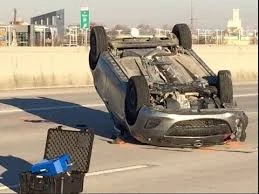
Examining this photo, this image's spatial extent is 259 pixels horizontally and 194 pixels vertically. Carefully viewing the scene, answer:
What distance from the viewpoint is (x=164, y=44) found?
13398mm

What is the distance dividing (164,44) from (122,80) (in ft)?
5.38

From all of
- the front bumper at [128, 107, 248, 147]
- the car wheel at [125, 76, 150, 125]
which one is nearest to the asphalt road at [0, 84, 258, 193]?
the front bumper at [128, 107, 248, 147]

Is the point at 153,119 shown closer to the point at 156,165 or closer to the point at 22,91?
the point at 156,165

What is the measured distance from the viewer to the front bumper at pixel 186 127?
36.8ft

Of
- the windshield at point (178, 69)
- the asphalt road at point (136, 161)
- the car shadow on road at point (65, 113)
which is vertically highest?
the windshield at point (178, 69)

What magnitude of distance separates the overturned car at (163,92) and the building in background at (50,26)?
2626 cm

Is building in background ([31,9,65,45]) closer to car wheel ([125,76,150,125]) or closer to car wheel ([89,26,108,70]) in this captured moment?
car wheel ([89,26,108,70])

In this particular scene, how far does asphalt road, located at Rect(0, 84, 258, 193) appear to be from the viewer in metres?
8.26

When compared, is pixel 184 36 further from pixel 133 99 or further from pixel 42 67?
pixel 42 67

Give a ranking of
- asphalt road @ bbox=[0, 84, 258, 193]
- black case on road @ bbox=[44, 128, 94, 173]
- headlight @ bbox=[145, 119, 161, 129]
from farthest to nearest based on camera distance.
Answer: headlight @ bbox=[145, 119, 161, 129] < asphalt road @ bbox=[0, 84, 258, 193] < black case on road @ bbox=[44, 128, 94, 173]

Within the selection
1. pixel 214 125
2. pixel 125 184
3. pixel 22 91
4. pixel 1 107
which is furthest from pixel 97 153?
pixel 22 91

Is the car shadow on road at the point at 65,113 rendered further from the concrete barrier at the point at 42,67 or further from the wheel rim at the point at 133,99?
the concrete barrier at the point at 42,67

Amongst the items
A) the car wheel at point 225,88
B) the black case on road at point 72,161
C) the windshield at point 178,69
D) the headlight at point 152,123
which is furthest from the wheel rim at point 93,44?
the black case on road at point 72,161

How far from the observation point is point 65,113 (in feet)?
58.1
